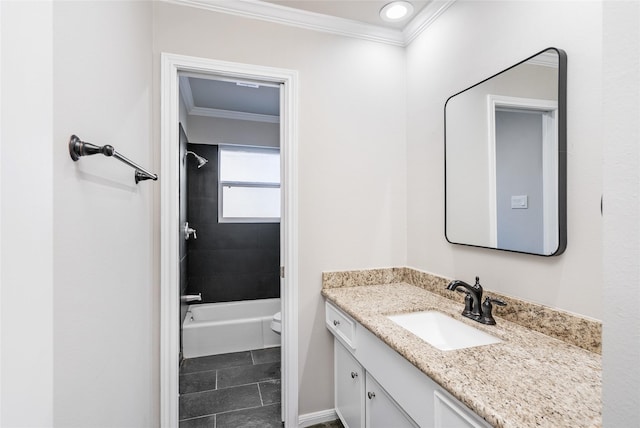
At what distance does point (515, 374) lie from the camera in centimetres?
85

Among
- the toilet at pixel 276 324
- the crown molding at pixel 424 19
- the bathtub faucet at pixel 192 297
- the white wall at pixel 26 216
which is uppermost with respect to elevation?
the crown molding at pixel 424 19

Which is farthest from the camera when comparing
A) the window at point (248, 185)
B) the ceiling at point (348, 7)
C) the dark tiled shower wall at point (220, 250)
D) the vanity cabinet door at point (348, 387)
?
the window at point (248, 185)

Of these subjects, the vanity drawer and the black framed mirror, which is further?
the vanity drawer

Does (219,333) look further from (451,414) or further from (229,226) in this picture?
(451,414)

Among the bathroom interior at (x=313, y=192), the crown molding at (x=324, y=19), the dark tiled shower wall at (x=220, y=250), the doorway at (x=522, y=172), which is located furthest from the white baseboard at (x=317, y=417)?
the crown molding at (x=324, y=19)

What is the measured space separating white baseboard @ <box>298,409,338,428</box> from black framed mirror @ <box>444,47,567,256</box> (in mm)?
1306

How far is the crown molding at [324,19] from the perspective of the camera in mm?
1674

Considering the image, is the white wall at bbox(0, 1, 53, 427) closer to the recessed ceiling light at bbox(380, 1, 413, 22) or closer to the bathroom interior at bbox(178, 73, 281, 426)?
the recessed ceiling light at bbox(380, 1, 413, 22)

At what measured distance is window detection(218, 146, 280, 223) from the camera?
3541 millimetres

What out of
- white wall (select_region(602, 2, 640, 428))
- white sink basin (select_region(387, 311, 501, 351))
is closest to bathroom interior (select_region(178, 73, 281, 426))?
white sink basin (select_region(387, 311, 501, 351))

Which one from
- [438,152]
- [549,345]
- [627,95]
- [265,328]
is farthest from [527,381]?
[265,328]

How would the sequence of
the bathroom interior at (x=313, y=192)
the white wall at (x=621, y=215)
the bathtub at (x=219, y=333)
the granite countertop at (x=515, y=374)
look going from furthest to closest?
the bathtub at (x=219, y=333) < the granite countertop at (x=515, y=374) < the bathroom interior at (x=313, y=192) < the white wall at (x=621, y=215)

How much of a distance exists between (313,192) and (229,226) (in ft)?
6.46

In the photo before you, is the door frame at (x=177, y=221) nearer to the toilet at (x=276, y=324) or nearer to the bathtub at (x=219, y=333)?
the toilet at (x=276, y=324)
